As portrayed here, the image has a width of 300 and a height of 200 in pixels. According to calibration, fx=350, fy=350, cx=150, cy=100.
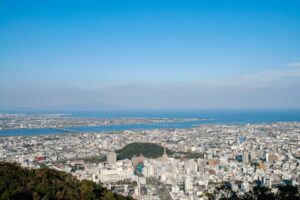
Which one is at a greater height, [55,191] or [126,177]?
[55,191]

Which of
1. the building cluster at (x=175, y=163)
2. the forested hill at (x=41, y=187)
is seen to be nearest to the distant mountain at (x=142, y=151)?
the building cluster at (x=175, y=163)

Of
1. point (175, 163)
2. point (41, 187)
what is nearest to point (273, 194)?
point (41, 187)

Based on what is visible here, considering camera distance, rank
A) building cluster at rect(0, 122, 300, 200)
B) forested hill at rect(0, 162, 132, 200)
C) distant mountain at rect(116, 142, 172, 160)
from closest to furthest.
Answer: forested hill at rect(0, 162, 132, 200) → building cluster at rect(0, 122, 300, 200) → distant mountain at rect(116, 142, 172, 160)

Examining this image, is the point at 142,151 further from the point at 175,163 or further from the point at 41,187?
the point at 41,187

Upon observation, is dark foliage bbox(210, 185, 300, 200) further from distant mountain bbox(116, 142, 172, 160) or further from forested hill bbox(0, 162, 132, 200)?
distant mountain bbox(116, 142, 172, 160)

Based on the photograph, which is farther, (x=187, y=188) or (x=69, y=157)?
(x=69, y=157)

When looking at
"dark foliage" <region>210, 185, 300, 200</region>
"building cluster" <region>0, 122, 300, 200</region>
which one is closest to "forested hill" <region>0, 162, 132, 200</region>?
"building cluster" <region>0, 122, 300, 200</region>

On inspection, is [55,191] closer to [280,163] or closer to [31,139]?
[280,163]

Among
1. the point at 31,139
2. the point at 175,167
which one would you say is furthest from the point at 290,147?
the point at 31,139
